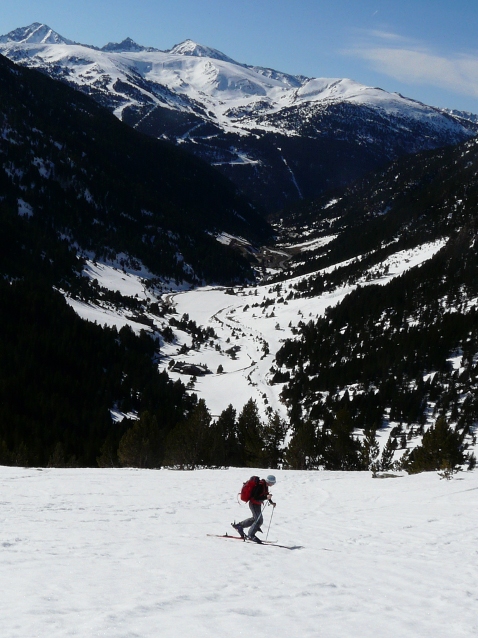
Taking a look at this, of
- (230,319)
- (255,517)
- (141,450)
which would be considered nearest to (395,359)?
(141,450)

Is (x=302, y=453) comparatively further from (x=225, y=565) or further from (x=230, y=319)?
(x=230, y=319)

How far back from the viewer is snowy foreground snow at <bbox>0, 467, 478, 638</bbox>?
911cm

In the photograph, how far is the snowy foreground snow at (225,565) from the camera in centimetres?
911

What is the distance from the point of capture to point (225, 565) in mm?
13297

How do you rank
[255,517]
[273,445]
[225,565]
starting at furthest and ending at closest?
[273,445]
[255,517]
[225,565]

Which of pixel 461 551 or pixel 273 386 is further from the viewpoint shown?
pixel 273 386

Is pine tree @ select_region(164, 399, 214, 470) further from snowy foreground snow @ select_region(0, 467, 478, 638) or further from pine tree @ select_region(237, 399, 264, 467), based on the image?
snowy foreground snow @ select_region(0, 467, 478, 638)

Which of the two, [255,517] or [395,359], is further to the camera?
[395,359]

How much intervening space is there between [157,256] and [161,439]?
151 metres

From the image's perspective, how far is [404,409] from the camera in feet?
233

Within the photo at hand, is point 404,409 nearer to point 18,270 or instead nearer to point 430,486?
point 430,486

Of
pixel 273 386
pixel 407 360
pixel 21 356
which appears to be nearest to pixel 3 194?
pixel 21 356

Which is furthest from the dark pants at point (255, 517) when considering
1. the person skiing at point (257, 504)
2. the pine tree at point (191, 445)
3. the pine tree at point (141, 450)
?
the pine tree at point (141, 450)

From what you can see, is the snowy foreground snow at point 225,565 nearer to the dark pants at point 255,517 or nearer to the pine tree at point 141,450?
the dark pants at point 255,517
